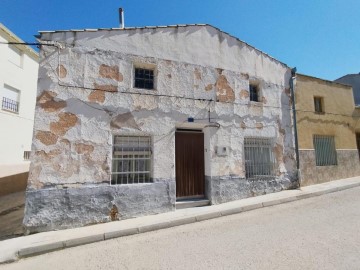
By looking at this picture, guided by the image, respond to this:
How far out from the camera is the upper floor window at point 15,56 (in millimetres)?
11541

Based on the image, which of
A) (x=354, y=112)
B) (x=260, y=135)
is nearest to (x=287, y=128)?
(x=260, y=135)

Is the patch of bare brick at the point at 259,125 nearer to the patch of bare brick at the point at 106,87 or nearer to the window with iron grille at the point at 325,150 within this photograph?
the window with iron grille at the point at 325,150

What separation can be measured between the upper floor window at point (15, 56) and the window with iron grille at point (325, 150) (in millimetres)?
15760

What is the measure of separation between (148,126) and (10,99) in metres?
9.31

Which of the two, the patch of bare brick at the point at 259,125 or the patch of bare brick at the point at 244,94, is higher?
the patch of bare brick at the point at 244,94

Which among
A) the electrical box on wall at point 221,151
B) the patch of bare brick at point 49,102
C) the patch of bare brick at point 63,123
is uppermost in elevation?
the patch of bare brick at point 49,102

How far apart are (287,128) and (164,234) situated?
6.96 metres

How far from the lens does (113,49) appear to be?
259 inches

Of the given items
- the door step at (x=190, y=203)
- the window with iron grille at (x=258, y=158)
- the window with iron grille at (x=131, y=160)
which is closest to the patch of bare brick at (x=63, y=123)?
the window with iron grille at (x=131, y=160)

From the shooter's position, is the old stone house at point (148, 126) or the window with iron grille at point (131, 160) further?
the window with iron grille at point (131, 160)

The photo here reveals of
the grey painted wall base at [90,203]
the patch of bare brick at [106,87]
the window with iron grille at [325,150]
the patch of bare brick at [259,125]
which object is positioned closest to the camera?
the grey painted wall base at [90,203]

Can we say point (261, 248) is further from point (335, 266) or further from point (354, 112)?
point (354, 112)

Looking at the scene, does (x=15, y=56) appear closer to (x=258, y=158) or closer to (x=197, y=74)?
(x=197, y=74)

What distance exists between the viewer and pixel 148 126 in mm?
6648
